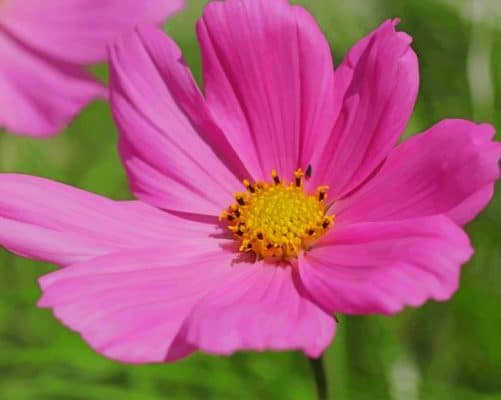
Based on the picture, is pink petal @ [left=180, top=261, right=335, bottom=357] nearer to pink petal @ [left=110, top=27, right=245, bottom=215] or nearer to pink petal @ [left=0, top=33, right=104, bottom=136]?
pink petal @ [left=110, top=27, right=245, bottom=215]

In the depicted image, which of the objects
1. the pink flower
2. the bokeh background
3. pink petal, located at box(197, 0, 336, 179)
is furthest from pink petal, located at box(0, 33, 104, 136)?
pink petal, located at box(197, 0, 336, 179)

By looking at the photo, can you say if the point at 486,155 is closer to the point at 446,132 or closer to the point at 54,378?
the point at 446,132

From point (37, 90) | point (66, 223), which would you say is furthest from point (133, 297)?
point (37, 90)

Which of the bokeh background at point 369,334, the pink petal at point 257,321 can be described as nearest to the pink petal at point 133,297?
the pink petal at point 257,321

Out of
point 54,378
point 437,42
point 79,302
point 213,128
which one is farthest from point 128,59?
point 437,42

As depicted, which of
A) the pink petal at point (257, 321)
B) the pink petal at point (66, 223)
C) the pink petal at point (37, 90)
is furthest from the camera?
the pink petal at point (37, 90)

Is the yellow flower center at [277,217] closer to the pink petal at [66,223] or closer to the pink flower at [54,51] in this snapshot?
the pink petal at [66,223]
